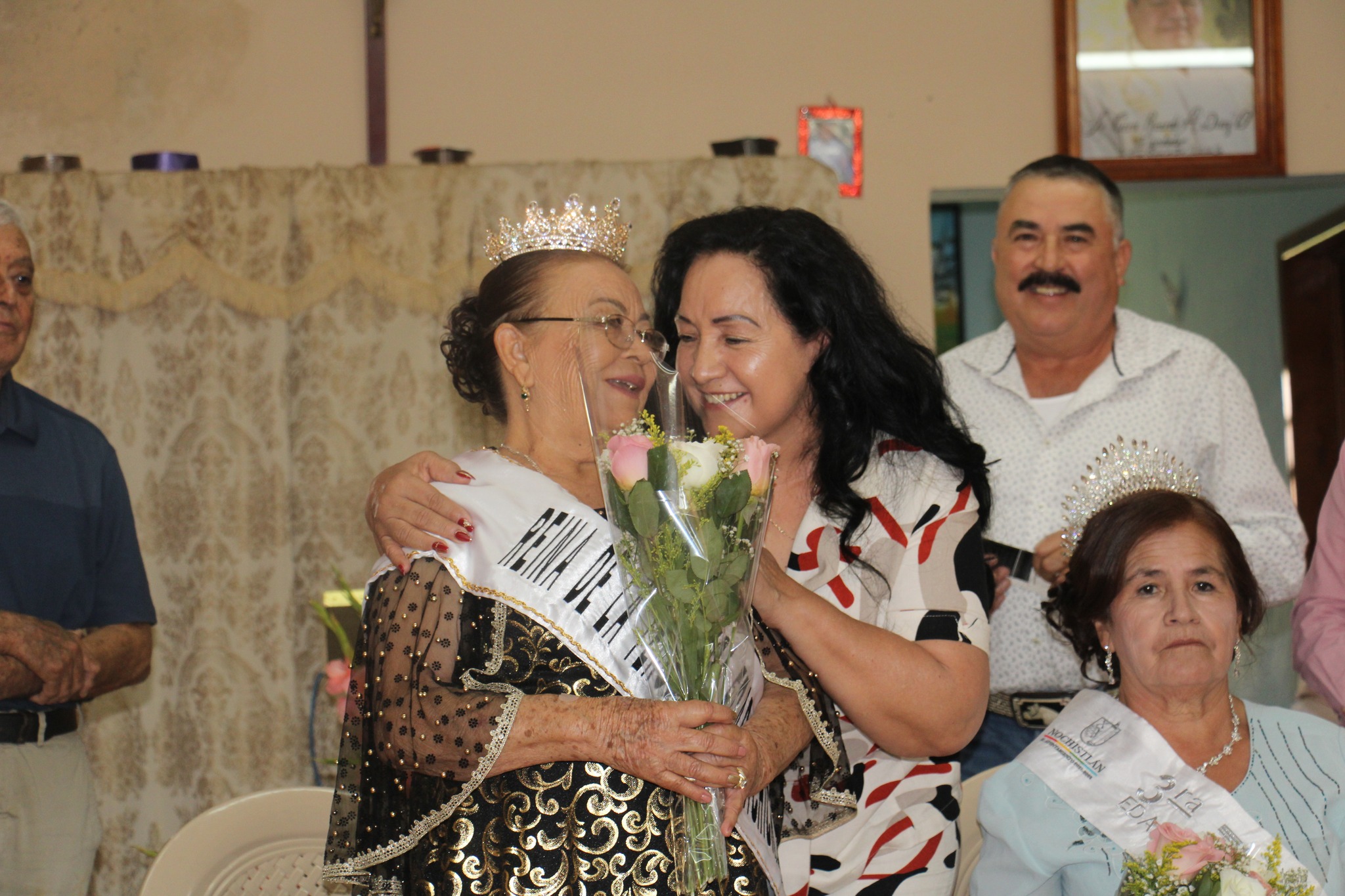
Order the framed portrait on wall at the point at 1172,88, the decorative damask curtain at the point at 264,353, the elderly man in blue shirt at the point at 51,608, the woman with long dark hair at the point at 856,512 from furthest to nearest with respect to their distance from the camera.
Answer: the framed portrait on wall at the point at 1172,88
the decorative damask curtain at the point at 264,353
the elderly man in blue shirt at the point at 51,608
the woman with long dark hair at the point at 856,512

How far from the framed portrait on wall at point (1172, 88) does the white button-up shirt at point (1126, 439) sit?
206 centimetres

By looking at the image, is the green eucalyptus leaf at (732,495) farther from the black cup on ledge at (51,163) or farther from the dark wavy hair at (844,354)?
the black cup on ledge at (51,163)

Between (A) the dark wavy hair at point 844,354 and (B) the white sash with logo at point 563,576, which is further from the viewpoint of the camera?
(A) the dark wavy hair at point 844,354

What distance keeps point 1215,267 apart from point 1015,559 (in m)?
3.53

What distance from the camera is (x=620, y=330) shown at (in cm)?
184

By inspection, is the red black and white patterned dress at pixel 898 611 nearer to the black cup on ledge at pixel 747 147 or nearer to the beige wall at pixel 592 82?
the black cup on ledge at pixel 747 147

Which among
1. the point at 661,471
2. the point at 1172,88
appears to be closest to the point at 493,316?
the point at 661,471

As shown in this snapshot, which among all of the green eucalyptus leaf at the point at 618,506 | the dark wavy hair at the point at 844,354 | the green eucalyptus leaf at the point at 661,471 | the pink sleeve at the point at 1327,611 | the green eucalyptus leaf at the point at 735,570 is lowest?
the pink sleeve at the point at 1327,611

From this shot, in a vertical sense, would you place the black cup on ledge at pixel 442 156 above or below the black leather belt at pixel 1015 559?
above

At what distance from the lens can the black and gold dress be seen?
159 cm

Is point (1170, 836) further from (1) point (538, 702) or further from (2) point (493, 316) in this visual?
(2) point (493, 316)

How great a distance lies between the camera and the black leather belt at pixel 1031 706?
9.09 ft

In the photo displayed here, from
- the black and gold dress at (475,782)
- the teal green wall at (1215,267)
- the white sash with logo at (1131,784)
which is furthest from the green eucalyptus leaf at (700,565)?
the teal green wall at (1215,267)

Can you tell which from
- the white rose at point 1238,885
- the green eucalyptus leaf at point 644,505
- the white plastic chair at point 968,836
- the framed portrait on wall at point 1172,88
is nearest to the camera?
the green eucalyptus leaf at point 644,505
